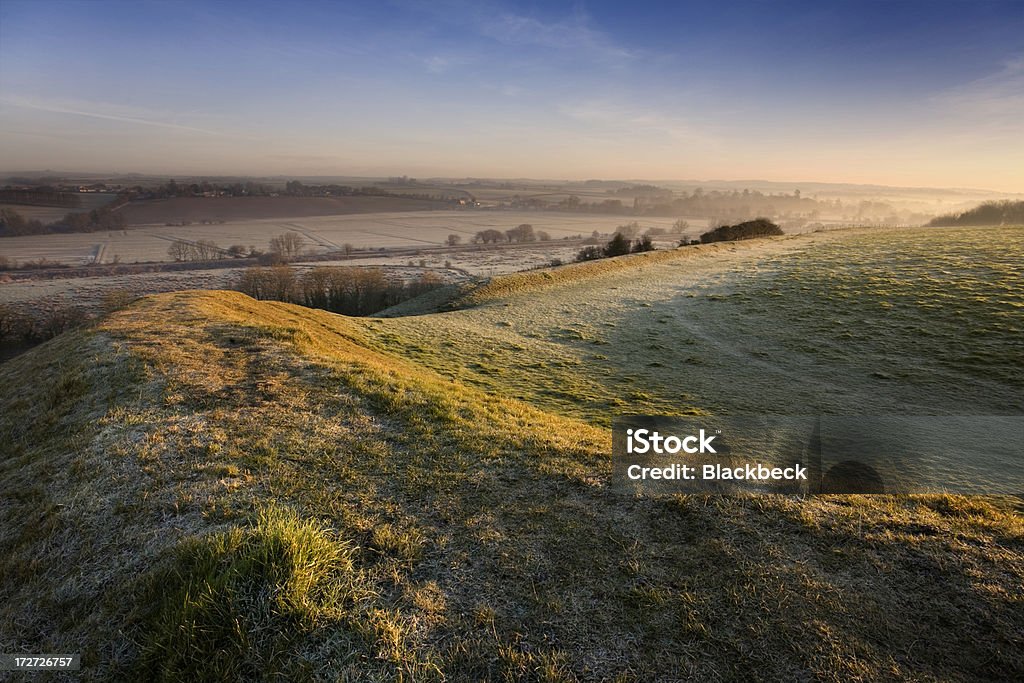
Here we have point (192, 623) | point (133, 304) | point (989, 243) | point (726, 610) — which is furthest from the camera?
point (989, 243)

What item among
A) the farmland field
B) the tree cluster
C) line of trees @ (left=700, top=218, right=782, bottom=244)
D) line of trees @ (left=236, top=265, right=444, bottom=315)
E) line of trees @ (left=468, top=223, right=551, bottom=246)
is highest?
line of trees @ (left=700, top=218, right=782, bottom=244)

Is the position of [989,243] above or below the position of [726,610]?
above

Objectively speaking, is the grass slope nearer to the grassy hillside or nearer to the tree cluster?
the grassy hillside

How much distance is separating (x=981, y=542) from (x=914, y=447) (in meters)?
7.01

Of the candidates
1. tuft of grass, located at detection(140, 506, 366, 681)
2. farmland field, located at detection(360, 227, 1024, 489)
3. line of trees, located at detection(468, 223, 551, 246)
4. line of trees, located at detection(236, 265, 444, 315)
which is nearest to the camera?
tuft of grass, located at detection(140, 506, 366, 681)

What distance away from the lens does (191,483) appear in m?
7.68

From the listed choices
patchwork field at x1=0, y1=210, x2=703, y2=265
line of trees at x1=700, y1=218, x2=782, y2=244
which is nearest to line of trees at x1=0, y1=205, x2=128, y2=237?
patchwork field at x1=0, y1=210, x2=703, y2=265

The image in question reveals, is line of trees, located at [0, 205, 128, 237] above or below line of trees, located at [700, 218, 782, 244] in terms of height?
below

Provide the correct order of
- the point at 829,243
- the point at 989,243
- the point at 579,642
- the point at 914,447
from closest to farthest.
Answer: the point at 579,642 < the point at 914,447 < the point at 989,243 < the point at 829,243

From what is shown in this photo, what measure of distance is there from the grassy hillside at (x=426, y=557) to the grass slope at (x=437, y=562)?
3 cm

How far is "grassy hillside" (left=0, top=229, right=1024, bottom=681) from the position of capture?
4.74m

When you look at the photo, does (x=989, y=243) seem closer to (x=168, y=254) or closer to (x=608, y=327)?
(x=608, y=327)

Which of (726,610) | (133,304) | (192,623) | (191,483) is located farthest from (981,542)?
(133,304)

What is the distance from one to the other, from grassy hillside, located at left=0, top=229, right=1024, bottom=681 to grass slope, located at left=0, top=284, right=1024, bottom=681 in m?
0.03
